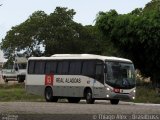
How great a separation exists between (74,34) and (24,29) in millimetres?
8401

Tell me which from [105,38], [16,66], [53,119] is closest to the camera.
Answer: [53,119]

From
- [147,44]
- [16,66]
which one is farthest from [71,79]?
[16,66]

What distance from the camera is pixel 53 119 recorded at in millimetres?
19234

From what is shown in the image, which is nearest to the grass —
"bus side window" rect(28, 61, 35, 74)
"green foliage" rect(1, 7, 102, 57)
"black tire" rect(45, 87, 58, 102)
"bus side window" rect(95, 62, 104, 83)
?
"bus side window" rect(28, 61, 35, 74)

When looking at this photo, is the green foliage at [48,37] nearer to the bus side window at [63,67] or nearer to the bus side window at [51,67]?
the bus side window at [51,67]

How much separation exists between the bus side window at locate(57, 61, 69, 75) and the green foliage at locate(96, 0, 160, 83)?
12.7 meters

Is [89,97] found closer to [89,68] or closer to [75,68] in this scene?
[89,68]

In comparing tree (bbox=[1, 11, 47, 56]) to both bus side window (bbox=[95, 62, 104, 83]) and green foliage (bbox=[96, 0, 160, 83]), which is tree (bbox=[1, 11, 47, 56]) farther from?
bus side window (bbox=[95, 62, 104, 83])

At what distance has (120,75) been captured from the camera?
127 feet

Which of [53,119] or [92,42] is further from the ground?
[92,42]

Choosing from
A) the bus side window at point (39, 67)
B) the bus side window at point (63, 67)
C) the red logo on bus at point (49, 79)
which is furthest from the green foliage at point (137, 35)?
the red logo on bus at point (49, 79)

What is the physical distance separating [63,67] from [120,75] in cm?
437

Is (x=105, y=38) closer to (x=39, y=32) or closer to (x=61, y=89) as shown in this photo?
(x=61, y=89)

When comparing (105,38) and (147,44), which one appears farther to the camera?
(105,38)
